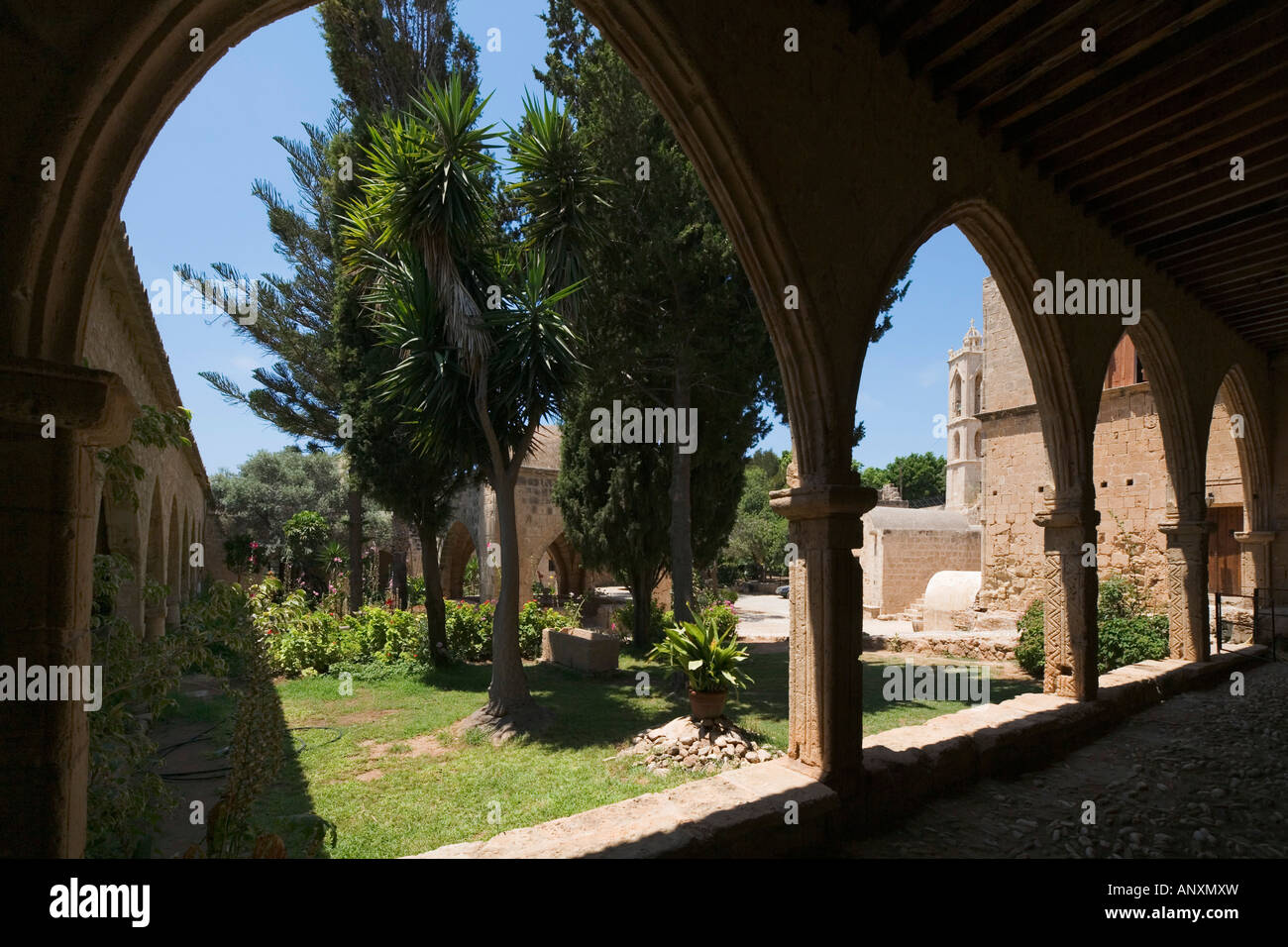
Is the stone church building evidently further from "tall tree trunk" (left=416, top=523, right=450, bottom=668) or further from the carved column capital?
"tall tree trunk" (left=416, top=523, right=450, bottom=668)

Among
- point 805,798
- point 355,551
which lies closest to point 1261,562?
point 805,798

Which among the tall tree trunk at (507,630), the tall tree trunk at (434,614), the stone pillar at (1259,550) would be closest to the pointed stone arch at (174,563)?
the tall tree trunk at (434,614)

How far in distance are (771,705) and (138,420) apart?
23.8 ft

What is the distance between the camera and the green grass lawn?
4805 mm

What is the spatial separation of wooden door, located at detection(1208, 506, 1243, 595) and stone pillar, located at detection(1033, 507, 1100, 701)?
7429mm

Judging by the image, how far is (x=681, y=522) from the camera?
914 centimetres

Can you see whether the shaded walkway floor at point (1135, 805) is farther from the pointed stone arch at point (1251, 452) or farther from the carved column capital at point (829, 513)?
the pointed stone arch at point (1251, 452)

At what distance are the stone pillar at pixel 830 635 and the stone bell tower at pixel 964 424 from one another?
104 ft

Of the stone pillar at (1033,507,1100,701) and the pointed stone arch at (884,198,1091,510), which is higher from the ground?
the pointed stone arch at (884,198,1091,510)

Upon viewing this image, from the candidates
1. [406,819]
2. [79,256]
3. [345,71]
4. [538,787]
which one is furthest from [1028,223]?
[345,71]

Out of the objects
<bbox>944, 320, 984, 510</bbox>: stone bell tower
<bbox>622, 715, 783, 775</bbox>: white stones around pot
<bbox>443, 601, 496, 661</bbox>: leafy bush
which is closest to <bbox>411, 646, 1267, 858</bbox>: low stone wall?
<bbox>622, 715, 783, 775</bbox>: white stones around pot

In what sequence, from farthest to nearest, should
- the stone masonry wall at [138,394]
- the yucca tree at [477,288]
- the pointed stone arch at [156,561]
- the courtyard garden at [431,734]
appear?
the pointed stone arch at [156,561] → the yucca tree at [477,288] → the stone masonry wall at [138,394] → the courtyard garden at [431,734]

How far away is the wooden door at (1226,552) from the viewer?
34.9 ft

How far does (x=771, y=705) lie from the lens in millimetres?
8398
